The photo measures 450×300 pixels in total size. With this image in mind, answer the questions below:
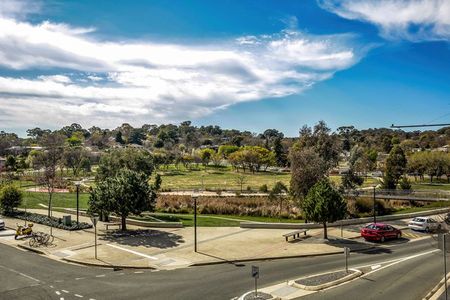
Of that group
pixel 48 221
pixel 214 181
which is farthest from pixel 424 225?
pixel 214 181

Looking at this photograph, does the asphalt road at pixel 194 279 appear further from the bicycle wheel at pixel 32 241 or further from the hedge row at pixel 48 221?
the hedge row at pixel 48 221

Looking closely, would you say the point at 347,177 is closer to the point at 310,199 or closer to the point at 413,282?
the point at 310,199

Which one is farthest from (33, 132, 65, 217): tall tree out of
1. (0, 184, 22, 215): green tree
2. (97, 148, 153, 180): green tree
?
(97, 148, 153, 180): green tree

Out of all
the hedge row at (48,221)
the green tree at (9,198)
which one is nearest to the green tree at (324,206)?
the hedge row at (48,221)

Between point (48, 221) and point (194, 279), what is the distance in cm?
2073

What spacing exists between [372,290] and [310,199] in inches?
491

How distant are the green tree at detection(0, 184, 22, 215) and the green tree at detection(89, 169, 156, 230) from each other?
12.3 metres

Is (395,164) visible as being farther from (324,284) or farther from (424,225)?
(324,284)

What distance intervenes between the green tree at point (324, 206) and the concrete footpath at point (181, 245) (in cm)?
188

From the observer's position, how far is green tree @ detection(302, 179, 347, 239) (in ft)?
98.8

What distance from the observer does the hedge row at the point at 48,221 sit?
34.2 meters

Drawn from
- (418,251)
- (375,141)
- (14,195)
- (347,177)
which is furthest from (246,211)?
(375,141)

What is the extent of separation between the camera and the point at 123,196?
105ft

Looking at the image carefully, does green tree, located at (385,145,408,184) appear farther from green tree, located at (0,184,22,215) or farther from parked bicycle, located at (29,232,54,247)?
parked bicycle, located at (29,232,54,247)
